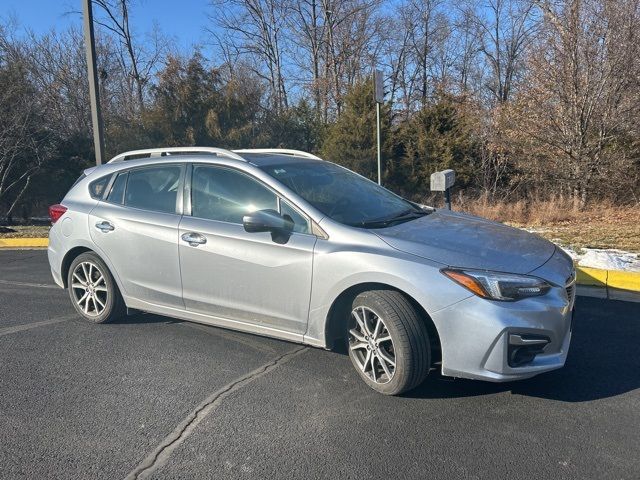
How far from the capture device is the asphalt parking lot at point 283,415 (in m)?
2.76

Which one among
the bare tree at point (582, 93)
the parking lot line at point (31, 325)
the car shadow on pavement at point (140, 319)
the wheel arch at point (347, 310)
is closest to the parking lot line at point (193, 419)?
the wheel arch at point (347, 310)

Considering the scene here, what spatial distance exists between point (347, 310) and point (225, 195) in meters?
1.40

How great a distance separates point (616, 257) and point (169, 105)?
1748cm

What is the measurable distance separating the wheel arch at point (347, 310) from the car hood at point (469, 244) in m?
0.30

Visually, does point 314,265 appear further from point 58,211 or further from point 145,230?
point 58,211

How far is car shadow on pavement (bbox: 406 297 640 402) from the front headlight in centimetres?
78

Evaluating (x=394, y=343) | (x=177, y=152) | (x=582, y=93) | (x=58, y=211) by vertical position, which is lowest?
(x=394, y=343)

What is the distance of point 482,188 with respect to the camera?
17812 mm

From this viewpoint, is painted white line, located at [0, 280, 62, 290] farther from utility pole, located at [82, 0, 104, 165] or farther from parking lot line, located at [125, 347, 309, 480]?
utility pole, located at [82, 0, 104, 165]

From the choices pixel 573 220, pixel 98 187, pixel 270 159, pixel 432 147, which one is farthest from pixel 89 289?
pixel 432 147

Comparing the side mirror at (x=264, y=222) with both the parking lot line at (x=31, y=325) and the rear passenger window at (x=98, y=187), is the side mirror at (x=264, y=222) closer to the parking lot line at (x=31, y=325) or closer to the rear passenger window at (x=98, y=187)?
the rear passenger window at (x=98, y=187)

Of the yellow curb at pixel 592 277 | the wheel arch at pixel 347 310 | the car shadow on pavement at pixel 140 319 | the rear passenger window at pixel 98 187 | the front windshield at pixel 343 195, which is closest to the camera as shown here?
the wheel arch at pixel 347 310

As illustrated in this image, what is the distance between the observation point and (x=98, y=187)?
5.11 metres

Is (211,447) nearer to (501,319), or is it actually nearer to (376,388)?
(376,388)
